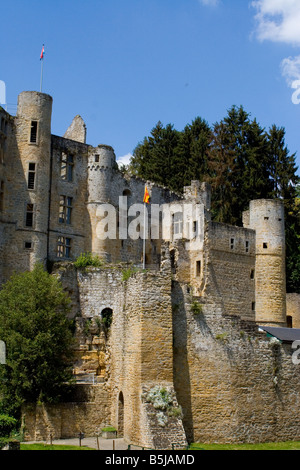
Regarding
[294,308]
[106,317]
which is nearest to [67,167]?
[106,317]

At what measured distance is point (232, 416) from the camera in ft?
85.0

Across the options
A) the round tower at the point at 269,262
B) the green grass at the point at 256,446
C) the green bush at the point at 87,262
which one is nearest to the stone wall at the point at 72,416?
the green grass at the point at 256,446

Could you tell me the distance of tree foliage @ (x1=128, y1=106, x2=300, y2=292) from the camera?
5156cm

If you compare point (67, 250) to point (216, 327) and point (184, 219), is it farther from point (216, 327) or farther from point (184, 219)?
point (216, 327)

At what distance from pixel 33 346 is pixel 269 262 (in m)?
20.5

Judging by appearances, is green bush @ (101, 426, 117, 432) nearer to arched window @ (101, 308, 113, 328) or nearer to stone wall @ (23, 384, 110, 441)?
stone wall @ (23, 384, 110, 441)

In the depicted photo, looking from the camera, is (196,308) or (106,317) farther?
(106,317)

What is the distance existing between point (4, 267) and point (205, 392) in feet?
52.8

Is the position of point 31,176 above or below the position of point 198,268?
above

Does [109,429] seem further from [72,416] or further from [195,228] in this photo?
[195,228]

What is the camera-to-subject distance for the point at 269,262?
42.8 meters

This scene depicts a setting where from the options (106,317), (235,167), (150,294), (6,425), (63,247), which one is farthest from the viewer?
(235,167)

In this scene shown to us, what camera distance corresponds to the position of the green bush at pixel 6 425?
Answer: 25.8 meters
